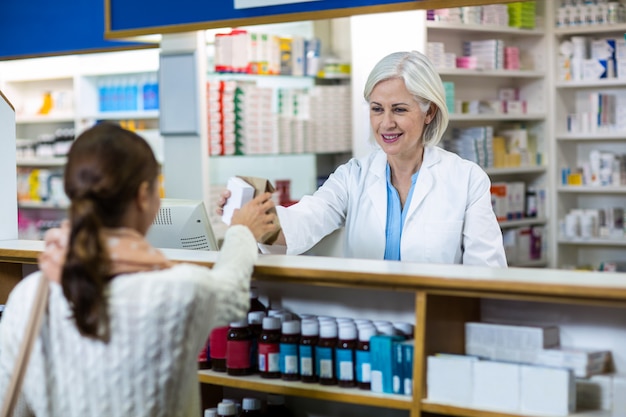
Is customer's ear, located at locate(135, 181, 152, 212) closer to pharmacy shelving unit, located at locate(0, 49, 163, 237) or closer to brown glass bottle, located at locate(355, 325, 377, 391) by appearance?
brown glass bottle, located at locate(355, 325, 377, 391)

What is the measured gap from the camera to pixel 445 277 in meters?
2.27

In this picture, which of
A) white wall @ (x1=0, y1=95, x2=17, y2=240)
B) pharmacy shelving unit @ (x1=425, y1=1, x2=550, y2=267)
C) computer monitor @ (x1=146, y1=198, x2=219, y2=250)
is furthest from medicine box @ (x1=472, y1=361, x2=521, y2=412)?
pharmacy shelving unit @ (x1=425, y1=1, x2=550, y2=267)

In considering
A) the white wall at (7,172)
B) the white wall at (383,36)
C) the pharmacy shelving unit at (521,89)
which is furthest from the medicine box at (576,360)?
the pharmacy shelving unit at (521,89)

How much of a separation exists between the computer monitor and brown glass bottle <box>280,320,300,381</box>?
0.77 metres

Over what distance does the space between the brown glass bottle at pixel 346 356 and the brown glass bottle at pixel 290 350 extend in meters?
0.14

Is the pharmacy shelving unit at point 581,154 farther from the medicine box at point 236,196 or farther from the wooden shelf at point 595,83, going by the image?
the medicine box at point 236,196

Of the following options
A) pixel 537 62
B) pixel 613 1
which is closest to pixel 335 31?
pixel 537 62

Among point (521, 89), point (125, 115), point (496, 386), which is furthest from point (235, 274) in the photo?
point (125, 115)

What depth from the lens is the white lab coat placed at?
316 cm

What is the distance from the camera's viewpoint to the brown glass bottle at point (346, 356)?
2.47 metres

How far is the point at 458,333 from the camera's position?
2416 millimetres

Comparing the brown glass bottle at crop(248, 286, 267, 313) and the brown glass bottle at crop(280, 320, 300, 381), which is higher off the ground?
the brown glass bottle at crop(248, 286, 267, 313)

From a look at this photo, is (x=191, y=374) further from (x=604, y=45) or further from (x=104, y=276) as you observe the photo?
(x=604, y=45)

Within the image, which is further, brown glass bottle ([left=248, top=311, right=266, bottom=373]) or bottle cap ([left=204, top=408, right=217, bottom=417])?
bottle cap ([left=204, top=408, right=217, bottom=417])
